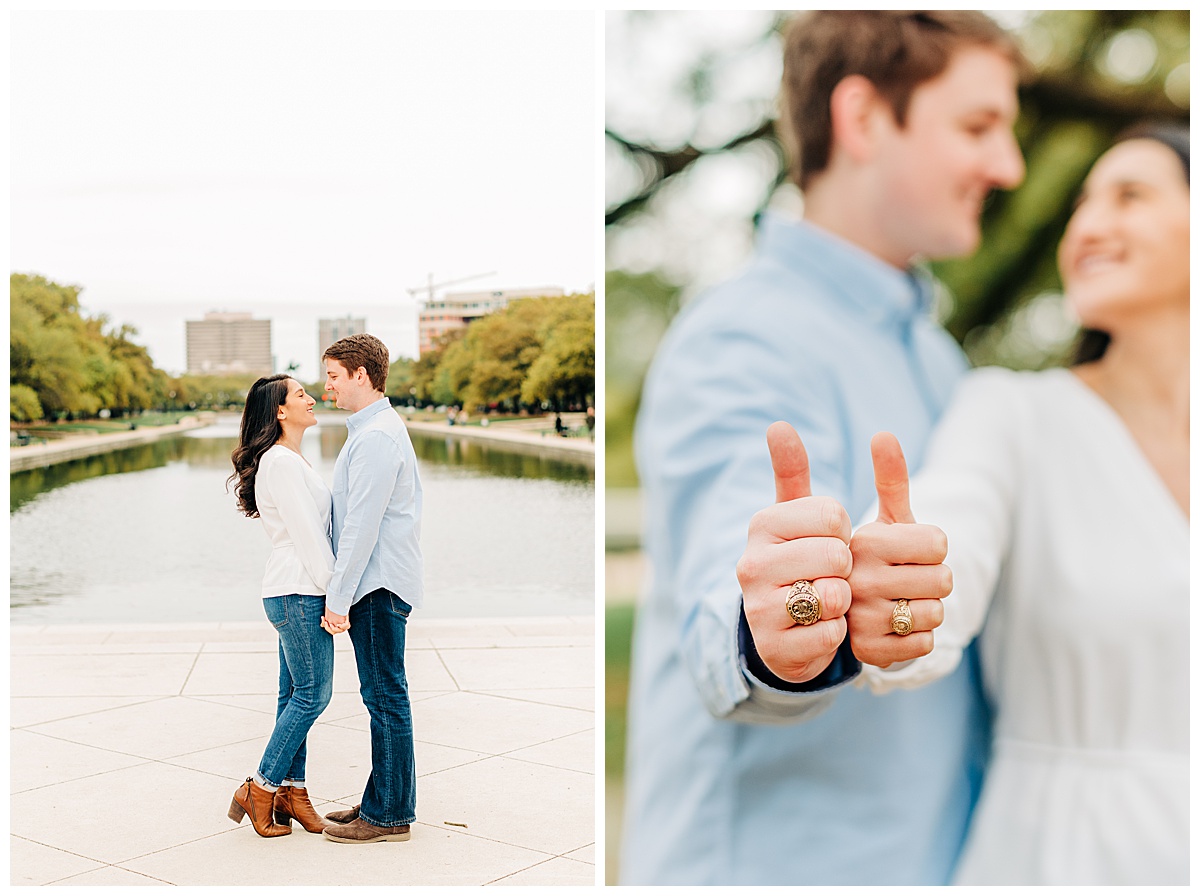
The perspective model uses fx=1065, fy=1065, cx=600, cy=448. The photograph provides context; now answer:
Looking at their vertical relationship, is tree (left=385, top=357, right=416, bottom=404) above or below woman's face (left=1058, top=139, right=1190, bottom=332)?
below

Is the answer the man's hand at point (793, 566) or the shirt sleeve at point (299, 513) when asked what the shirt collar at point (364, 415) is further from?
the man's hand at point (793, 566)

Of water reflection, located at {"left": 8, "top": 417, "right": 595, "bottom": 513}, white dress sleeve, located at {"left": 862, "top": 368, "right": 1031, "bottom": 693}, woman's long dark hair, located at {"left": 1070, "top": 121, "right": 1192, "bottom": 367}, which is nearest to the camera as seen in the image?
white dress sleeve, located at {"left": 862, "top": 368, "right": 1031, "bottom": 693}

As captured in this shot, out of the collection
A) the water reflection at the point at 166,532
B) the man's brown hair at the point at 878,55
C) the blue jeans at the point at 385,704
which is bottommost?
the blue jeans at the point at 385,704

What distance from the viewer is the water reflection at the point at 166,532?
143 cm

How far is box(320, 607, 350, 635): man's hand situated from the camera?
127cm

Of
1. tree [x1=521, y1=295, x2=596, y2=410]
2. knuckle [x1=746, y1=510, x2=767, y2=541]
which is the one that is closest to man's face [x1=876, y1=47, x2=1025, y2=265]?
tree [x1=521, y1=295, x2=596, y2=410]

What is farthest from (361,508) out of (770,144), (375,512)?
(770,144)

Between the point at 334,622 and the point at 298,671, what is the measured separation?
0.27ft

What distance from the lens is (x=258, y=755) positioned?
1421mm

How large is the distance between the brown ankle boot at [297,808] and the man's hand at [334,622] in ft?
0.77

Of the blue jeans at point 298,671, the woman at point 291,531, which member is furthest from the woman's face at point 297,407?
the blue jeans at point 298,671

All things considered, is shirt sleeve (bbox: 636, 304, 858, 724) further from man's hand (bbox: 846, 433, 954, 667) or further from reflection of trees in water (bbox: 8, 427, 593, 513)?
reflection of trees in water (bbox: 8, 427, 593, 513)

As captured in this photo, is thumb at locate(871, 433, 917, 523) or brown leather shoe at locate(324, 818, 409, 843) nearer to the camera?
thumb at locate(871, 433, 917, 523)

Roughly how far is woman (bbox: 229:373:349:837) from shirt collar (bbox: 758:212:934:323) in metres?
0.64
